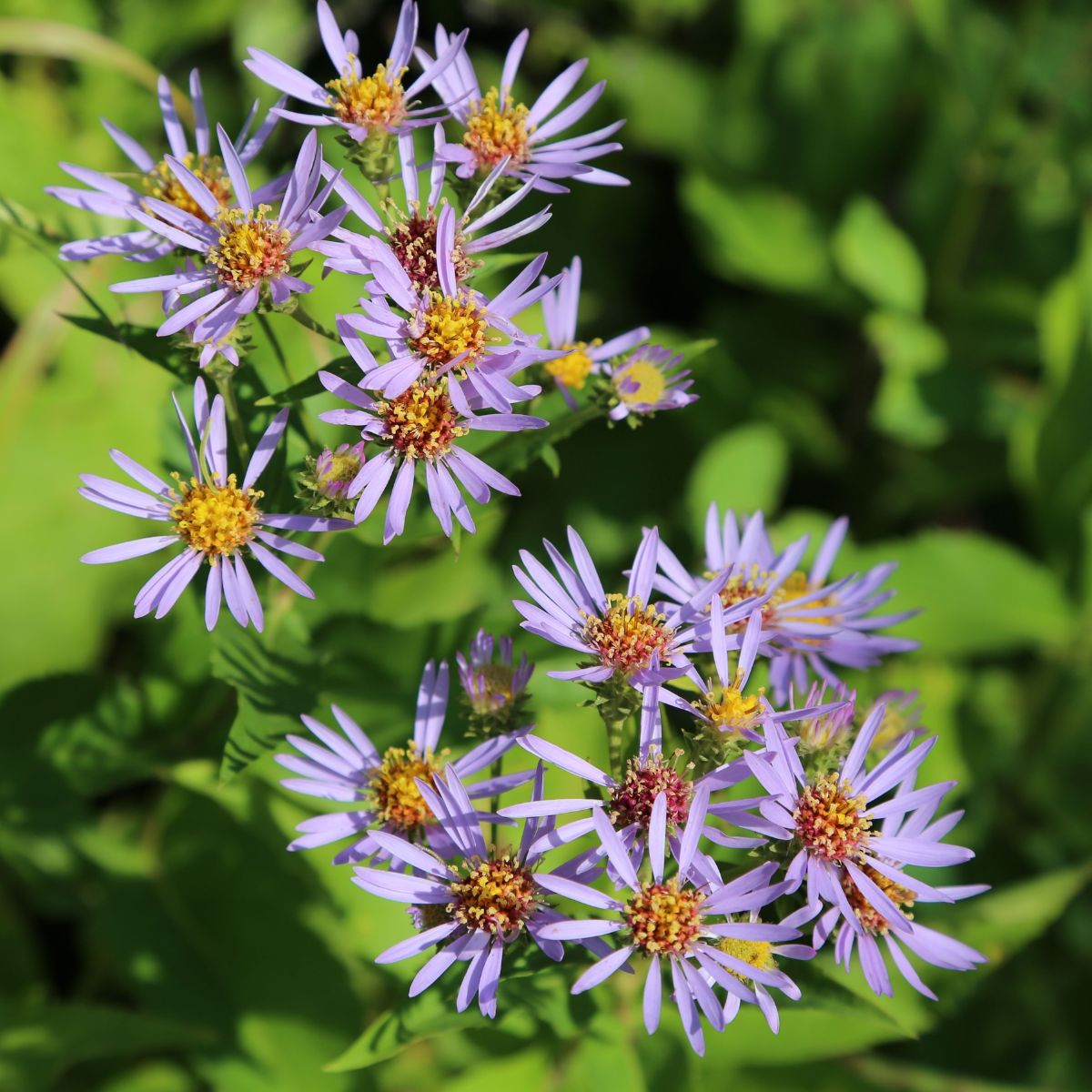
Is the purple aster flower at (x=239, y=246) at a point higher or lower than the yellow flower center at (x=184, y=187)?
lower

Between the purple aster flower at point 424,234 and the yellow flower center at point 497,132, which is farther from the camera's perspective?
the yellow flower center at point 497,132

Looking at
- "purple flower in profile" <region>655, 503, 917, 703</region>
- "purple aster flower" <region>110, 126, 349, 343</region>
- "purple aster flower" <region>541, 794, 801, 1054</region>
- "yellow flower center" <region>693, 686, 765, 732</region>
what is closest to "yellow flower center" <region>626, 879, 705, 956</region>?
"purple aster flower" <region>541, 794, 801, 1054</region>

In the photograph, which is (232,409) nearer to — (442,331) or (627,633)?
(442,331)

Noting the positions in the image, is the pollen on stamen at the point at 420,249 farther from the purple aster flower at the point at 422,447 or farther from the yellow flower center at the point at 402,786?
the yellow flower center at the point at 402,786

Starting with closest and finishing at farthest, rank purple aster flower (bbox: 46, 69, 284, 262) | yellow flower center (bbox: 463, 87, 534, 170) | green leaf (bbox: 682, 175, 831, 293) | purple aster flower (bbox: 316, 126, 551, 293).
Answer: purple aster flower (bbox: 316, 126, 551, 293) → purple aster flower (bbox: 46, 69, 284, 262) → yellow flower center (bbox: 463, 87, 534, 170) → green leaf (bbox: 682, 175, 831, 293)

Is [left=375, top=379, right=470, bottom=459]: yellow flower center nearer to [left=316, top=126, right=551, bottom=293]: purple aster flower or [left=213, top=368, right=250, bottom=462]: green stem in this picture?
[left=316, top=126, right=551, bottom=293]: purple aster flower

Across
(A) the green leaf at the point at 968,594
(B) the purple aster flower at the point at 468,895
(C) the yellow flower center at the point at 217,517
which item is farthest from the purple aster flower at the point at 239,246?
(A) the green leaf at the point at 968,594

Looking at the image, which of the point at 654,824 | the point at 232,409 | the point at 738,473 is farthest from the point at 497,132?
the point at 738,473
